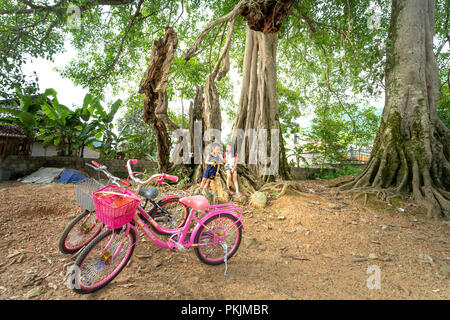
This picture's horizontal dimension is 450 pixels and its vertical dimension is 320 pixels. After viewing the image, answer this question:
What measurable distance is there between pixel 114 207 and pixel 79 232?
1.25 metres

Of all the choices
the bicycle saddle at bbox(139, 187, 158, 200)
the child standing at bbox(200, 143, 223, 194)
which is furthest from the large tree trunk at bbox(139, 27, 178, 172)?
the bicycle saddle at bbox(139, 187, 158, 200)

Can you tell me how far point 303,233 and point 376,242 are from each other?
1.01 metres

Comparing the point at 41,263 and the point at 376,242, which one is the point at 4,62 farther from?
the point at 376,242

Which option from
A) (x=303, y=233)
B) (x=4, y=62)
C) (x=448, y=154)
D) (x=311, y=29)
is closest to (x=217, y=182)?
(x=303, y=233)

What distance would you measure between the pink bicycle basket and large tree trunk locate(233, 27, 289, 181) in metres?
4.30

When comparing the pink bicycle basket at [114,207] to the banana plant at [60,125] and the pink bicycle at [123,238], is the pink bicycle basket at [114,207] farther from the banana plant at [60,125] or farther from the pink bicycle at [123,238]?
the banana plant at [60,125]

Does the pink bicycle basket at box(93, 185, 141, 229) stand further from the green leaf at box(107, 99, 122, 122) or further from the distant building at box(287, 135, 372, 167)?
the distant building at box(287, 135, 372, 167)

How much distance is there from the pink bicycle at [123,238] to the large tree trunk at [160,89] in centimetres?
272

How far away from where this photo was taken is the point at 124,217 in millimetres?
2098

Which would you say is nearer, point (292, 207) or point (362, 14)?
point (292, 207)

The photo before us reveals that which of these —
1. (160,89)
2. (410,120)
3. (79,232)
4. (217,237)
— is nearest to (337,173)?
(410,120)

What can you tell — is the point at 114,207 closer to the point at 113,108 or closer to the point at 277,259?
the point at 277,259

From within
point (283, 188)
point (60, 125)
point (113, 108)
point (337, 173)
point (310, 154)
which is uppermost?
point (113, 108)

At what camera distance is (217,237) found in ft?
8.50
